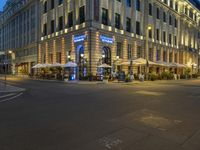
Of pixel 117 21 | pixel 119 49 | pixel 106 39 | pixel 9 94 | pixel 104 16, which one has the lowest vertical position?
pixel 9 94

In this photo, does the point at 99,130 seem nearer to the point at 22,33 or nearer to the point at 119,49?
the point at 119,49

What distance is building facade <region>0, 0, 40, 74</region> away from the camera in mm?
49688

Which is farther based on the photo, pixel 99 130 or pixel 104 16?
pixel 104 16

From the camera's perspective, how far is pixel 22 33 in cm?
5684

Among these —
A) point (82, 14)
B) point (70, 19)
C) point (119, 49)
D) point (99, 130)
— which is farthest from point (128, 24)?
point (99, 130)

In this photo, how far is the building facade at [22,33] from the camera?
49.7m

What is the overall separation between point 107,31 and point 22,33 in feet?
101

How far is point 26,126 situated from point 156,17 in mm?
→ 44730

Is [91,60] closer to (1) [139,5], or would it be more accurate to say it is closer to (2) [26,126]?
(1) [139,5]

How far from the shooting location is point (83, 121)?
23.1ft

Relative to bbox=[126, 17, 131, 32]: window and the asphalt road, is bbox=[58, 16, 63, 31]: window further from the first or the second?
the asphalt road

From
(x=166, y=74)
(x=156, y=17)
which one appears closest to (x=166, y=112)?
(x=166, y=74)

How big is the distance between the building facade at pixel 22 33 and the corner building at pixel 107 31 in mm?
4826

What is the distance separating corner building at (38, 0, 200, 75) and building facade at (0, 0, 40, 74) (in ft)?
15.8
